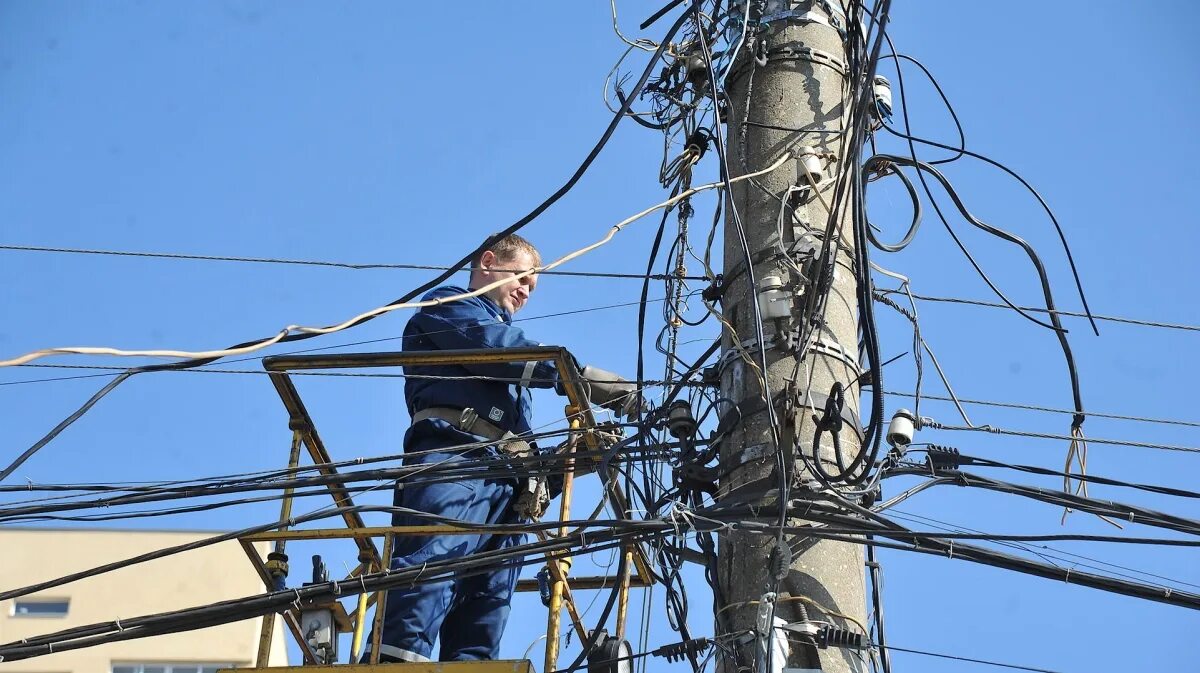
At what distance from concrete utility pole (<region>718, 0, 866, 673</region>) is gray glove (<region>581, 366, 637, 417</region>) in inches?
37.3

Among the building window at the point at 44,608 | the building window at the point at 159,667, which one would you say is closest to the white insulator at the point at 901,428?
the building window at the point at 159,667

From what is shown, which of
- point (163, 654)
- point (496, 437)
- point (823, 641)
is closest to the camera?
point (823, 641)

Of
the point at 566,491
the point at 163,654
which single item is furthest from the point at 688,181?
the point at 163,654

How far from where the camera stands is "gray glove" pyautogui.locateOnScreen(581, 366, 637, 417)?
23.8ft

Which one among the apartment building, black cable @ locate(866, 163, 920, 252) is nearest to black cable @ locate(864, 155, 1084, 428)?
black cable @ locate(866, 163, 920, 252)

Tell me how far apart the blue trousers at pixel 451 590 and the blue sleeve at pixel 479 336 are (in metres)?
0.49

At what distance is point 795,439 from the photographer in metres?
5.77

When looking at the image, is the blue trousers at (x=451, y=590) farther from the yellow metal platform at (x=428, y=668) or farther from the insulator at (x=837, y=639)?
the insulator at (x=837, y=639)

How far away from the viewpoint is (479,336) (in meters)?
7.59

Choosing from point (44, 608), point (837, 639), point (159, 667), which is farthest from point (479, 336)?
point (44, 608)

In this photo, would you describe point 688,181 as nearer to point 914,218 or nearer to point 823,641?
point 914,218

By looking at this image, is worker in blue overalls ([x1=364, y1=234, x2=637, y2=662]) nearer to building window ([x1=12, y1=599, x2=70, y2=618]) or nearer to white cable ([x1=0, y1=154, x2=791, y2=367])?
white cable ([x1=0, y1=154, x2=791, y2=367])

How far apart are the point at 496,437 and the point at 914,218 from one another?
7.38 ft

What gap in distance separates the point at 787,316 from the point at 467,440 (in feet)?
6.81
